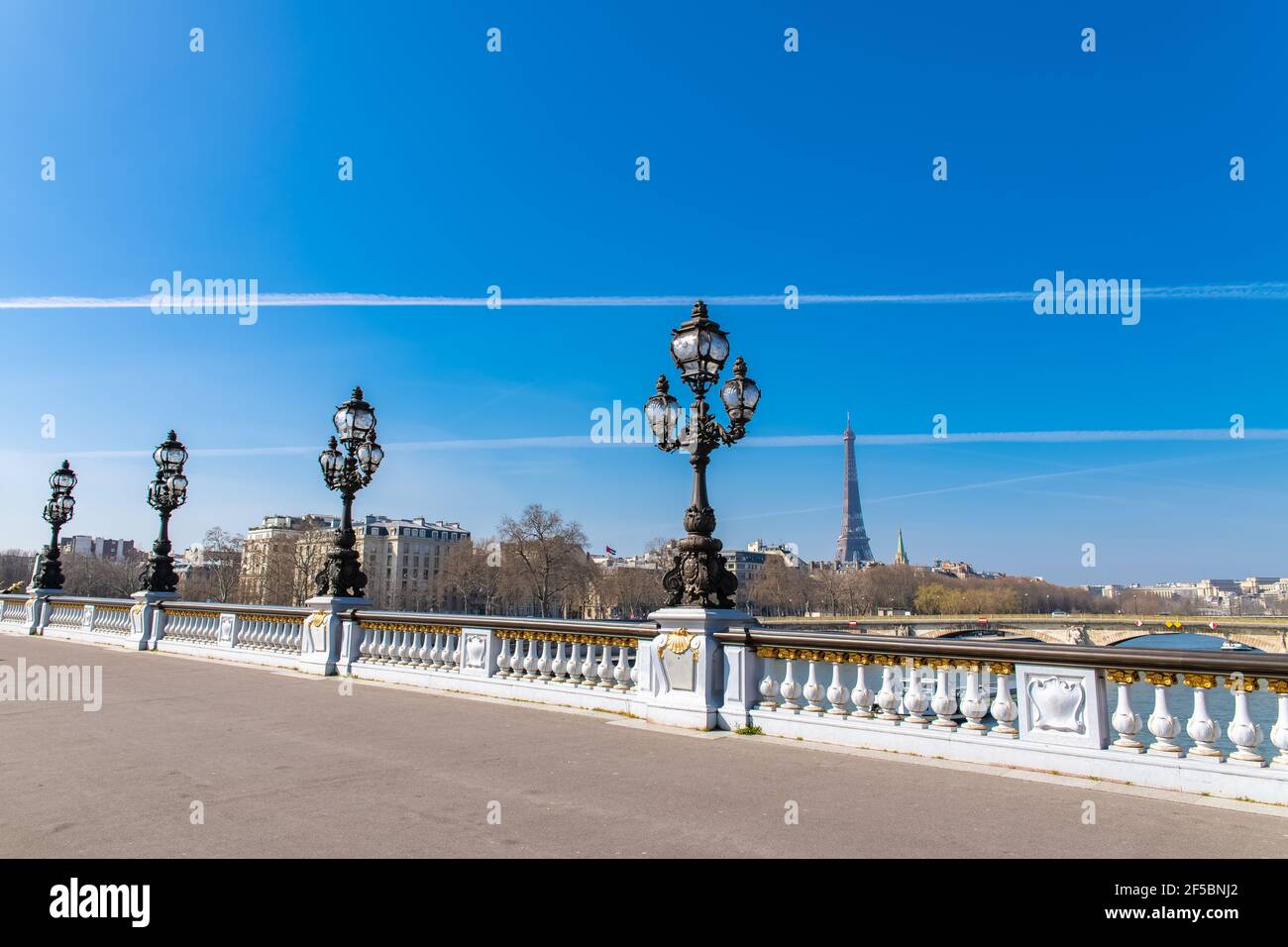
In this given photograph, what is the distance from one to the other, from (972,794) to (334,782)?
15.9 ft

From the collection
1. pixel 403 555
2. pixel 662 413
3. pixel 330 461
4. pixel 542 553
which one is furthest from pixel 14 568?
pixel 662 413

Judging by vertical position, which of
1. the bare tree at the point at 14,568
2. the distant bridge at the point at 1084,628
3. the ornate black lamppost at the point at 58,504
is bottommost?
the distant bridge at the point at 1084,628

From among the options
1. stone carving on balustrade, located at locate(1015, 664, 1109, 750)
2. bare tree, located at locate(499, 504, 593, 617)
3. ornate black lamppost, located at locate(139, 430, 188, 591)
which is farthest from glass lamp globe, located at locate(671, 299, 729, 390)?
bare tree, located at locate(499, 504, 593, 617)

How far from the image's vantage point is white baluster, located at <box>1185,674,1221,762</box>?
20.7 feet

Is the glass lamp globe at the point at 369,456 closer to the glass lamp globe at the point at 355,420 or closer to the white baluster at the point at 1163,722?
the glass lamp globe at the point at 355,420

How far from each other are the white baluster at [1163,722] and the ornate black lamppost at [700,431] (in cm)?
444

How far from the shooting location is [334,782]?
6379 mm

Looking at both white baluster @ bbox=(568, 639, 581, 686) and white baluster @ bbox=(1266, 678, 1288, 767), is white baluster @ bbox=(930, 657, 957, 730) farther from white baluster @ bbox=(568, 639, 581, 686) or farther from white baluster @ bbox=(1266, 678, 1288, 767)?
white baluster @ bbox=(568, 639, 581, 686)

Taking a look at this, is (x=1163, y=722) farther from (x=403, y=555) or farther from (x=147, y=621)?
(x=403, y=555)

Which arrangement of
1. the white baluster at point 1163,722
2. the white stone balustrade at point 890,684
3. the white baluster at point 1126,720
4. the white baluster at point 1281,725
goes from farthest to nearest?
the white baluster at point 1126,720, the white baluster at point 1163,722, the white stone balustrade at point 890,684, the white baluster at point 1281,725

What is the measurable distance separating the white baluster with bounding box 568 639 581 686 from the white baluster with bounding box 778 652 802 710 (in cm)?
319

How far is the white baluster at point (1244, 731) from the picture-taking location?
20.0 ft

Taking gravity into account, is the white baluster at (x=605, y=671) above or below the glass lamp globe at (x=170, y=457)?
below

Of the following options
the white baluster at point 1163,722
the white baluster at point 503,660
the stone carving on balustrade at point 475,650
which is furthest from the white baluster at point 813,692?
the stone carving on balustrade at point 475,650
